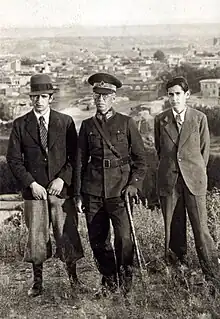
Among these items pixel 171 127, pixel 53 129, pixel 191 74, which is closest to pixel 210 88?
pixel 191 74

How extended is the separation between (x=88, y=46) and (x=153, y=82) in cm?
46

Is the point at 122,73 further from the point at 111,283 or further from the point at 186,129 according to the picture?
the point at 111,283

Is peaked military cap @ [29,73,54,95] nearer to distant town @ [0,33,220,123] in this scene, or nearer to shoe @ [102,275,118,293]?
distant town @ [0,33,220,123]

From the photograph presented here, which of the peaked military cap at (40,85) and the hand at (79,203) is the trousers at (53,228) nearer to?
the hand at (79,203)

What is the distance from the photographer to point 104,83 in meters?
3.21

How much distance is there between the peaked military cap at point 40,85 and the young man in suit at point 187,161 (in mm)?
675

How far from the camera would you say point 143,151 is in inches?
127

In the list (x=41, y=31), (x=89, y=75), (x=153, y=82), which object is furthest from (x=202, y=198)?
(x=41, y=31)

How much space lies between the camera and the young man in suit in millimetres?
3252

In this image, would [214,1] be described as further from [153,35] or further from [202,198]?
[202,198]

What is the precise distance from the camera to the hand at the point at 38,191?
324 cm

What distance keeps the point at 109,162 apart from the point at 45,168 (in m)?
0.38

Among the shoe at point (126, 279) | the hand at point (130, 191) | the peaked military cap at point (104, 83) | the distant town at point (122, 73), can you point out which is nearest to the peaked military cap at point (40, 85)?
the distant town at point (122, 73)

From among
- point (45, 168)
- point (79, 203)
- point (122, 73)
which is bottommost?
point (79, 203)
